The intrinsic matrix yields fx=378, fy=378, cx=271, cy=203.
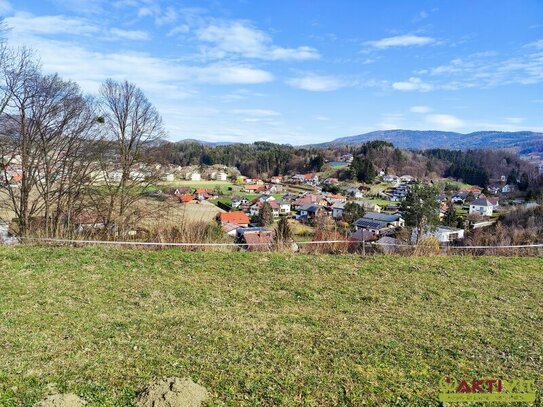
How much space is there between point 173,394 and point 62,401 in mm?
696

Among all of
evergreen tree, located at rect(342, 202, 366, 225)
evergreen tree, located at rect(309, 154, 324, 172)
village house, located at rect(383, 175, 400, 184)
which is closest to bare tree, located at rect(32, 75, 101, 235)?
evergreen tree, located at rect(342, 202, 366, 225)

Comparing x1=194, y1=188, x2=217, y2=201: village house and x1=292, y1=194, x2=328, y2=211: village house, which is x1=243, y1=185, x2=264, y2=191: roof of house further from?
x1=292, y1=194, x2=328, y2=211: village house

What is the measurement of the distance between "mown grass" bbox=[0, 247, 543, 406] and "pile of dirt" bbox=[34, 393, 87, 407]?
0.09 metres

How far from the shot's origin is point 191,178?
2452 inches

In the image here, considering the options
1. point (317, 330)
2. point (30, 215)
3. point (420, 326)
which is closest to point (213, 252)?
point (317, 330)

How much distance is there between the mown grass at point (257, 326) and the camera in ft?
9.31

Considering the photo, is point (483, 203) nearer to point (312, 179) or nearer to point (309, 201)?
point (309, 201)

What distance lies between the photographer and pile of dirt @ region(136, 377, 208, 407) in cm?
250

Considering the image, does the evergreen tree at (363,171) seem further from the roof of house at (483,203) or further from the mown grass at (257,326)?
the mown grass at (257,326)

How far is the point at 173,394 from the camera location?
8.39 feet

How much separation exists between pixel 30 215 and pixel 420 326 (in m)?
12.2

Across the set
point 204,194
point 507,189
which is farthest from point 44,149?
point 507,189

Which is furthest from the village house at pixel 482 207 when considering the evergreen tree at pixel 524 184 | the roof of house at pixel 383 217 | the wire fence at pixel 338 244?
the wire fence at pixel 338 244

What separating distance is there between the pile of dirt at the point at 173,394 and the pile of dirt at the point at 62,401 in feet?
1.23
